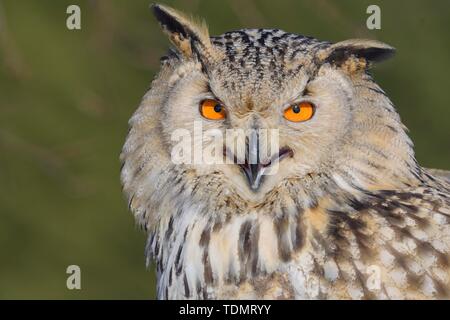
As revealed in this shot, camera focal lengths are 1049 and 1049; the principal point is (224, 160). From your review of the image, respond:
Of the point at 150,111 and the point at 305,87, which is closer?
the point at 305,87

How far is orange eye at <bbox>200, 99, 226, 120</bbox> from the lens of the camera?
3311mm

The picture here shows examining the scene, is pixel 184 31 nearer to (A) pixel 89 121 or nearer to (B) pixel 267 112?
(B) pixel 267 112

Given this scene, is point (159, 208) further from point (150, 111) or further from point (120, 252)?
point (120, 252)

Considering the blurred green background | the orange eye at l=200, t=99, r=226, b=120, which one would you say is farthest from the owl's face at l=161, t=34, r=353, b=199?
the blurred green background

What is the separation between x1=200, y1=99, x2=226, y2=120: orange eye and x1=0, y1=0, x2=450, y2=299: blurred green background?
3661 millimetres

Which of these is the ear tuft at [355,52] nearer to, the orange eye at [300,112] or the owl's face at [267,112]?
the owl's face at [267,112]

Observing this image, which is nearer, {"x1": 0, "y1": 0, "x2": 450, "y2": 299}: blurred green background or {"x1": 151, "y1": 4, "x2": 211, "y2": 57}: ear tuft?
{"x1": 151, "y1": 4, "x2": 211, "y2": 57}: ear tuft

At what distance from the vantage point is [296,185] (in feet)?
10.9

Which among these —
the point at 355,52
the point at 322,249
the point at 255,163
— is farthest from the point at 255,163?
the point at 355,52

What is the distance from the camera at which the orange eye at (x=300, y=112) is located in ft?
10.8

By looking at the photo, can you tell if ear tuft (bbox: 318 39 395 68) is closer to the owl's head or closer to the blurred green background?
the owl's head

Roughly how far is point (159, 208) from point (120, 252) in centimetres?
530

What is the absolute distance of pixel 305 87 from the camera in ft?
10.8

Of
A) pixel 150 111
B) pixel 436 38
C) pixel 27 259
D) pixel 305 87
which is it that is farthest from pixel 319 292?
pixel 436 38
